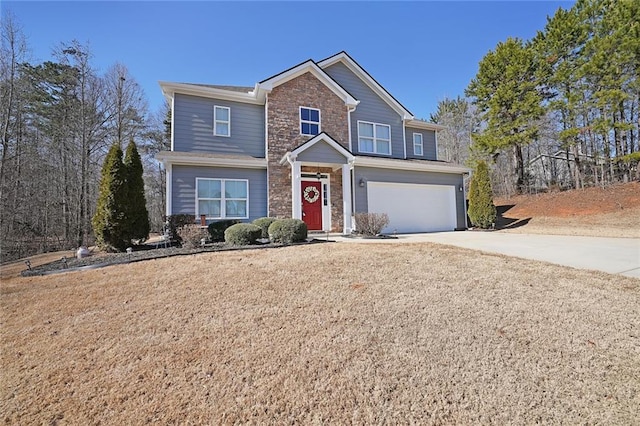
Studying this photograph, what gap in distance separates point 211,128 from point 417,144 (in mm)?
11216

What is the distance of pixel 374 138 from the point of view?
14500 mm

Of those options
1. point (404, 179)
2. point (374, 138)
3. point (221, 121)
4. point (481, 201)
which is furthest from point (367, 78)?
point (481, 201)

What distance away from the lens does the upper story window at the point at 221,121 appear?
11961mm

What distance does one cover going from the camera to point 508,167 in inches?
960

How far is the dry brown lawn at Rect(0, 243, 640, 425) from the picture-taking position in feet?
7.35

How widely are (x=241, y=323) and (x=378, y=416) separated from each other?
1.91 m

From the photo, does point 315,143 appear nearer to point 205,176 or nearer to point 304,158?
point 304,158

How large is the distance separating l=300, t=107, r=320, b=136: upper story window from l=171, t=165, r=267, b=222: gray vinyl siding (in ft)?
9.21

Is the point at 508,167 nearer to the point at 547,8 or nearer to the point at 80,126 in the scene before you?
the point at 547,8

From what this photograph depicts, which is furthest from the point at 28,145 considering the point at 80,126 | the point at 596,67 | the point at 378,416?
the point at 596,67

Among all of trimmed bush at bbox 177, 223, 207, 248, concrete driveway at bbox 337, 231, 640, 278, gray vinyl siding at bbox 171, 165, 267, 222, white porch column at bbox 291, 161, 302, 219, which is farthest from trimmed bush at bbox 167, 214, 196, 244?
concrete driveway at bbox 337, 231, 640, 278

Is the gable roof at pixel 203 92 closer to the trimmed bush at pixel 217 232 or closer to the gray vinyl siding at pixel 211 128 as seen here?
the gray vinyl siding at pixel 211 128

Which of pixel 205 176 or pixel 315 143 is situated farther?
pixel 315 143

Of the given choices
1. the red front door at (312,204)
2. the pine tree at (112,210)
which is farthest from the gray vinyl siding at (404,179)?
the pine tree at (112,210)
